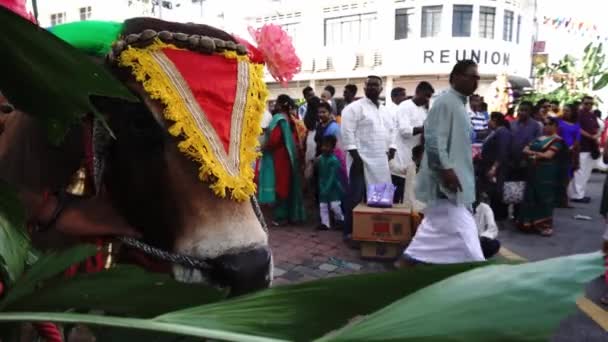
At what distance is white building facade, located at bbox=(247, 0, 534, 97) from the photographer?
2448 centimetres

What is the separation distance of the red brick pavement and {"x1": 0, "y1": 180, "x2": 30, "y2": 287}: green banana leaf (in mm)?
4037

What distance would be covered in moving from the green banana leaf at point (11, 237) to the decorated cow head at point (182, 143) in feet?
2.94

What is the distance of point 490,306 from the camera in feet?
1.25

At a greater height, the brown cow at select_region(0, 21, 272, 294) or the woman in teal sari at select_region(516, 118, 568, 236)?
the brown cow at select_region(0, 21, 272, 294)

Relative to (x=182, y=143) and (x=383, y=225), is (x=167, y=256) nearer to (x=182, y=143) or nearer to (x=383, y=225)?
(x=182, y=143)

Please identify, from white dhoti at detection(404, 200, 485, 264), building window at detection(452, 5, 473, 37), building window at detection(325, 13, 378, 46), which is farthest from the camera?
building window at detection(325, 13, 378, 46)

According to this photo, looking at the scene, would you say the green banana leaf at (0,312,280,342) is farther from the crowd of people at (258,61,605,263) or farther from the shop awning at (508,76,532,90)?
the shop awning at (508,76,532,90)

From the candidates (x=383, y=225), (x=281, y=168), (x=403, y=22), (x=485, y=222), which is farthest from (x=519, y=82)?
(x=383, y=225)

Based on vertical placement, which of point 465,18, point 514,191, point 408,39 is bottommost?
point 514,191

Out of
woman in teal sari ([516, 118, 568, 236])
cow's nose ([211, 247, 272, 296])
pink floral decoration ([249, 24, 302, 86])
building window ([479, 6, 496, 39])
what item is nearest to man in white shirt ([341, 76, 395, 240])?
woman in teal sari ([516, 118, 568, 236])

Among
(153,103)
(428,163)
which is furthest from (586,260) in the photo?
(428,163)

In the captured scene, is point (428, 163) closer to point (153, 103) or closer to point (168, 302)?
point (153, 103)

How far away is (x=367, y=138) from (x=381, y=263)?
55.4 inches

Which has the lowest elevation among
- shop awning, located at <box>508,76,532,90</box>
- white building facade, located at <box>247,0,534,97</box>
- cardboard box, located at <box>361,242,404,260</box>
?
cardboard box, located at <box>361,242,404,260</box>
